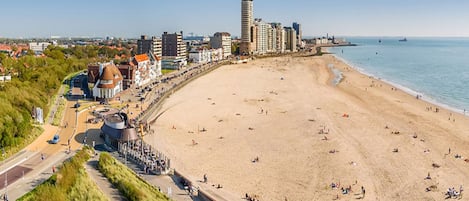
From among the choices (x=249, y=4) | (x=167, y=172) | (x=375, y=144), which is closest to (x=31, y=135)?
(x=167, y=172)

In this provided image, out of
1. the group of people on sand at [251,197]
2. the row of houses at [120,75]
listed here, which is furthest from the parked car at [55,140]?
the row of houses at [120,75]

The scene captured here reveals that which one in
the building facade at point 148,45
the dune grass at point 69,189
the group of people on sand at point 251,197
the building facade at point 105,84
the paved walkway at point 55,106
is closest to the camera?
the dune grass at point 69,189

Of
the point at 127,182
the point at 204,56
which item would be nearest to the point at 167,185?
the point at 127,182

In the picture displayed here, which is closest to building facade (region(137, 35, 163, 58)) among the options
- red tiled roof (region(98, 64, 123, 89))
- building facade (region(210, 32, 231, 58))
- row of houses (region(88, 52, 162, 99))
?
row of houses (region(88, 52, 162, 99))

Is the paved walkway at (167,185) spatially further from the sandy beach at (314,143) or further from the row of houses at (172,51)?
the row of houses at (172,51)

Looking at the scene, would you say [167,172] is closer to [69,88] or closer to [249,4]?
[69,88]

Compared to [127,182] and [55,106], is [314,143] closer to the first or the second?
[127,182]
